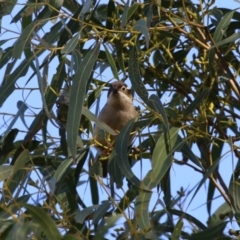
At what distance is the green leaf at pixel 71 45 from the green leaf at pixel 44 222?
2.32 ft

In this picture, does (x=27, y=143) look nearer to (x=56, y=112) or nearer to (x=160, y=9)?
(x=56, y=112)

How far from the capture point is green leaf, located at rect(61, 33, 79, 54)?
12.7 ft

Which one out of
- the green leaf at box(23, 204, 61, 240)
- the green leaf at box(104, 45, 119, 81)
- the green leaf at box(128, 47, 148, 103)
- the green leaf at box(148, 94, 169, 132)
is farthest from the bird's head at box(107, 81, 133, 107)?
the green leaf at box(23, 204, 61, 240)

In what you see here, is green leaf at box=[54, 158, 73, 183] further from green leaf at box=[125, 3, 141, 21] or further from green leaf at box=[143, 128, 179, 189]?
green leaf at box=[125, 3, 141, 21]

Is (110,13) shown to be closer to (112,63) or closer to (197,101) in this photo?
(112,63)

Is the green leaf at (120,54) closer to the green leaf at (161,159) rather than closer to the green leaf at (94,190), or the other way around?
the green leaf at (161,159)

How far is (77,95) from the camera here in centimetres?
382

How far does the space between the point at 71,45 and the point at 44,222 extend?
794 millimetres

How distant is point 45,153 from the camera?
170 inches

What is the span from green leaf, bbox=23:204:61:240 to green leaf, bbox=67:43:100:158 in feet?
1.35

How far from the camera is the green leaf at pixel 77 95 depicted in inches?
148

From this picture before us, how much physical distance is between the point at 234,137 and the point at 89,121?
663 mm

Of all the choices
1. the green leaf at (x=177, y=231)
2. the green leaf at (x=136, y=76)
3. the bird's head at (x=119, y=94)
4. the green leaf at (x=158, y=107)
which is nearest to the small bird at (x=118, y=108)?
the bird's head at (x=119, y=94)

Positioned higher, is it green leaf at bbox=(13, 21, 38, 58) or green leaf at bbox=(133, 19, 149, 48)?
green leaf at bbox=(13, 21, 38, 58)
